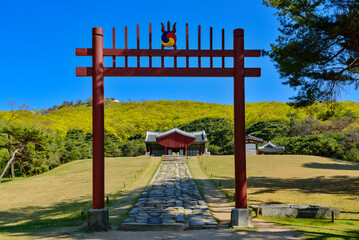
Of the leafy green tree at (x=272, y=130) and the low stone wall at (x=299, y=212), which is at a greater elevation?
A: the leafy green tree at (x=272, y=130)

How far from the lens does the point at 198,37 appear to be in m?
7.51

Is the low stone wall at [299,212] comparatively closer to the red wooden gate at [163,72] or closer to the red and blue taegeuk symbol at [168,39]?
the red wooden gate at [163,72]

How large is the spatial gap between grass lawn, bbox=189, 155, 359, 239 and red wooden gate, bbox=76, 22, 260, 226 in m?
2.10

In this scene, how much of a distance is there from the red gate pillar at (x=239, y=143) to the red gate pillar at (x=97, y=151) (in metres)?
3.08

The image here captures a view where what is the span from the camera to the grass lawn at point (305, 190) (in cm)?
732

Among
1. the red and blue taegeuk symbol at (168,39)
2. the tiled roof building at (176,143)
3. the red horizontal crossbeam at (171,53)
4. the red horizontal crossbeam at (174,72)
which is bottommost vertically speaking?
the tiled roof building at (176,143)

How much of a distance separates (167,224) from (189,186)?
7359mm

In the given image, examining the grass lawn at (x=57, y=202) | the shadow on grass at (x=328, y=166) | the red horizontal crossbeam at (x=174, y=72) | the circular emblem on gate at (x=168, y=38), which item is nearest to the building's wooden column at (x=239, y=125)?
the red horizontal crossbeam at (x=174, y=72)

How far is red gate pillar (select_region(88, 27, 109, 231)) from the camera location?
22.7 feet

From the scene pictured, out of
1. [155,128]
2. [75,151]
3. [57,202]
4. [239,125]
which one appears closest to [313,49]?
[239,125]

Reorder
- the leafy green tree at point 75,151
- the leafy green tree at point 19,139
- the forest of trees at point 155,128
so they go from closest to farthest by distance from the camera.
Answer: the leafy green tree at point 19,139 < the forest of trees at point 155,128 < the leafy green tree at point 75,151

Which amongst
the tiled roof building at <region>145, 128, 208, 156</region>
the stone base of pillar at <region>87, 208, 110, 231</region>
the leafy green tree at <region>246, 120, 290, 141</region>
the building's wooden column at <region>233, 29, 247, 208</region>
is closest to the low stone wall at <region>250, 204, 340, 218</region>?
the building's wooden column at <region>233, 29, 247, 208</region>

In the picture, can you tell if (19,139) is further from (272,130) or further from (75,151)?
(272,130)

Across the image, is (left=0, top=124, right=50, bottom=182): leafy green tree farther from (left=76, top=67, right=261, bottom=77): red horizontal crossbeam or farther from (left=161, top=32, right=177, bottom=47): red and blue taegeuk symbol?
(left=161, top=32, right=177, bottom=47): red and blue taegeuk symbol
